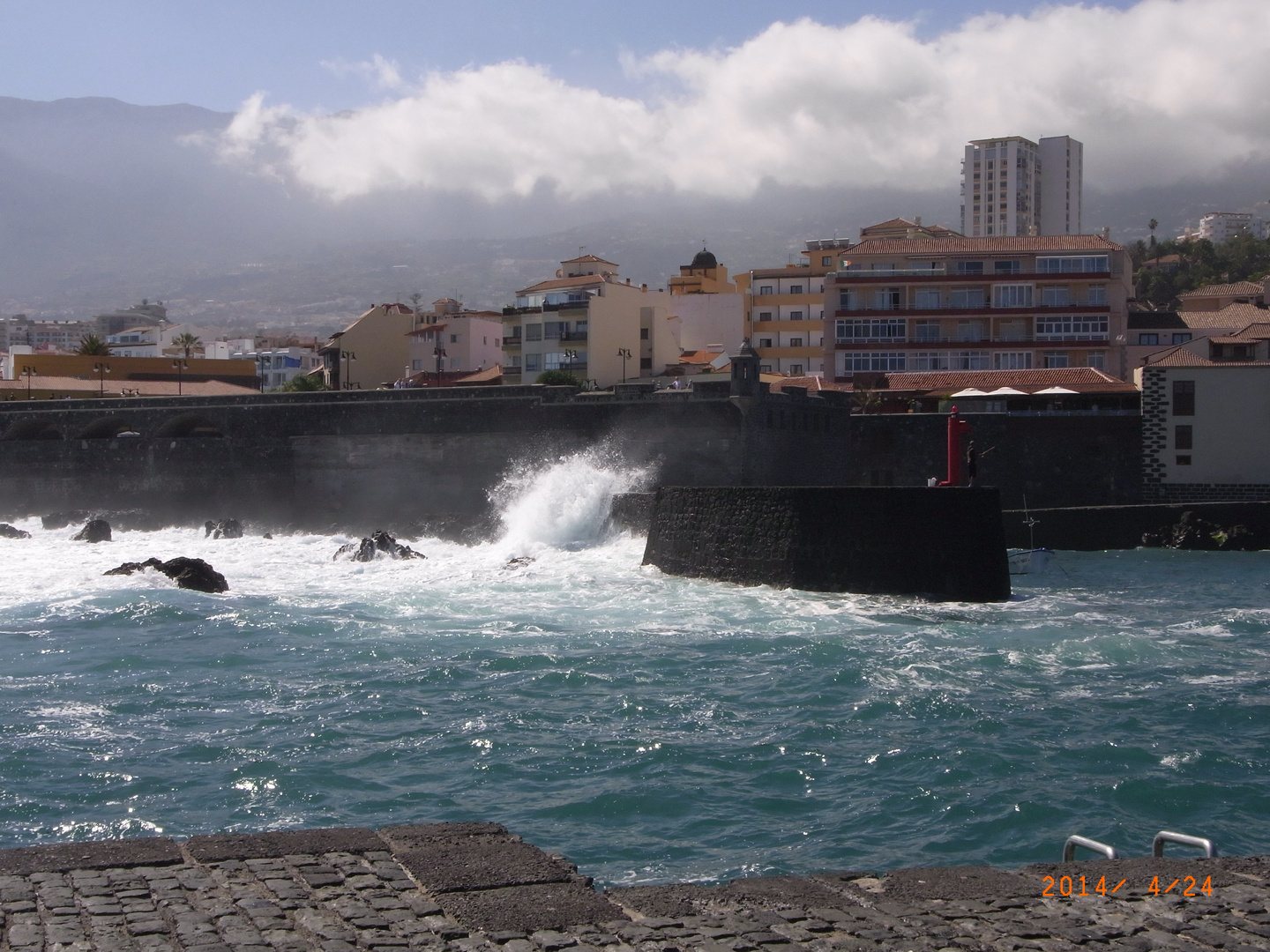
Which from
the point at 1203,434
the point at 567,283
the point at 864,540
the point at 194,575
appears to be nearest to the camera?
the point at 864,540

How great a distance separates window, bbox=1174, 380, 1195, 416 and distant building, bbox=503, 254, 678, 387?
21484mm

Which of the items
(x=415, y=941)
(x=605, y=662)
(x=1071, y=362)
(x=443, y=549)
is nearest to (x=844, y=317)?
(x=1071, y=362)

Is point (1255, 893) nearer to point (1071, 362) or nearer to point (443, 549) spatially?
point (443, 549)

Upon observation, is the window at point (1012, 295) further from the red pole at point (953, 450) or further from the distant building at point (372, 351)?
the distant building at point (372, 351)

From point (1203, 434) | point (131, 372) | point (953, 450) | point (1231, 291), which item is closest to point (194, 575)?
point (953, 450)

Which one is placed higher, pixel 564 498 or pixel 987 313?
pixel 987 313

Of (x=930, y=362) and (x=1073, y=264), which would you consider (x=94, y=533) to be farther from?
(x=1073, y=264)

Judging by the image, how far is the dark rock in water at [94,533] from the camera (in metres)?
34.0

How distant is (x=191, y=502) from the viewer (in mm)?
37188

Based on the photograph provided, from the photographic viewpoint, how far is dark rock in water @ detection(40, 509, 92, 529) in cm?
3766

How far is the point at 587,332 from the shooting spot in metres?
50.5

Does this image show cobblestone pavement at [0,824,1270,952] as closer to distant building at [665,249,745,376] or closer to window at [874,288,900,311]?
window at [874,288,900,311]

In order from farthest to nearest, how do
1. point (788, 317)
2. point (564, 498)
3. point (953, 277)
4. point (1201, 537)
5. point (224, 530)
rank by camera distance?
point (788, 317) → point (953, 277) → point (224, 530) → point (1201, 537) → point (564, 498)

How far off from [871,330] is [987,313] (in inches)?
171
